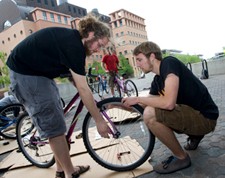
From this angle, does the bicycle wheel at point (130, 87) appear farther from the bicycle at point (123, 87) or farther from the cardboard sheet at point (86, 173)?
the cardboard sheet at point (86, 173)

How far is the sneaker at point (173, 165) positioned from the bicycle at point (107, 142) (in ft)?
0.60

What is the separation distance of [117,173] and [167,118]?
0.84m

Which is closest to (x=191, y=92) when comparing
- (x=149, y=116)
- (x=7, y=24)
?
(x=149, y=116)

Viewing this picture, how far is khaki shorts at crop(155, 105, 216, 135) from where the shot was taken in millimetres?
2307

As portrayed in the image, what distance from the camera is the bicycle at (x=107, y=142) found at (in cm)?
255

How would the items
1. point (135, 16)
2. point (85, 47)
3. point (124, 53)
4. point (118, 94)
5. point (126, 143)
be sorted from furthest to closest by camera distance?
point (135, 16) < point (124, 53) < point (118, 94) < point (126, 143) < point (85, 47)

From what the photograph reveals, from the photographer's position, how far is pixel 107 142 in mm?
3262

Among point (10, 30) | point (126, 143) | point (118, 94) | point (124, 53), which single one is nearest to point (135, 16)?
point (124, 53)

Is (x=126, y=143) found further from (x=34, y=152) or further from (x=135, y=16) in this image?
(x=135, y=16)

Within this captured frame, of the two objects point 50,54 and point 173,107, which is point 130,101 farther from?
point 50,54

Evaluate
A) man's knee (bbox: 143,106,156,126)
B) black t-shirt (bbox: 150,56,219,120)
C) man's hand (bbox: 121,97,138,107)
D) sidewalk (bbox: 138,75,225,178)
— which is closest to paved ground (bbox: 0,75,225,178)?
sidewalk (bbox: 138,75,225,178)

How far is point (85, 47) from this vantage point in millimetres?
2203

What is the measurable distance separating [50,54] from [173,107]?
→ 4.09ft

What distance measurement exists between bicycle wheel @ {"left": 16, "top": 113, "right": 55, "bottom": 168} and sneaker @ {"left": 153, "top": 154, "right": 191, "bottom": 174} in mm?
1365
